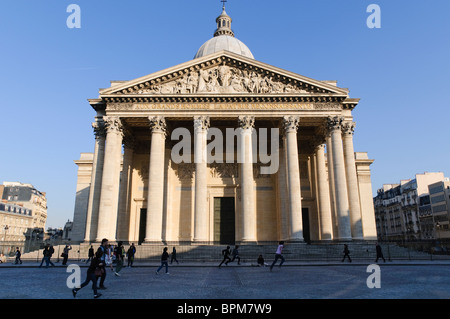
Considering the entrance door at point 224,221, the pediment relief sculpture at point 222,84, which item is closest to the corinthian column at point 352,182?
the pediment relief sculpture at point 222,84

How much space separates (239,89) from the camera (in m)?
27.3

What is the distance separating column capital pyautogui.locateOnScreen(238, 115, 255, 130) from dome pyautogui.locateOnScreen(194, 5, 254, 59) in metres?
24.9

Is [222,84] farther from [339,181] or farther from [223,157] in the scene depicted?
[339,181]

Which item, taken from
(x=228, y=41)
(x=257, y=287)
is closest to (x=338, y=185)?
(x=257, y=287)

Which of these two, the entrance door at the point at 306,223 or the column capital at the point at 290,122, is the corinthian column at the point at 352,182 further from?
the entrance door at the point at 306,223

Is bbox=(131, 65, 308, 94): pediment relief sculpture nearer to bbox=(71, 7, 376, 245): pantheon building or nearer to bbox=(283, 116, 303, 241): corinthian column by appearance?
bbox=(71, 7, 376, 245): pantheon building

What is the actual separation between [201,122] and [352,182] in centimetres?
1360

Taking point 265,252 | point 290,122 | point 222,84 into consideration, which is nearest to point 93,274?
point 265,252

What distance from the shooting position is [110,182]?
25922 millimetres

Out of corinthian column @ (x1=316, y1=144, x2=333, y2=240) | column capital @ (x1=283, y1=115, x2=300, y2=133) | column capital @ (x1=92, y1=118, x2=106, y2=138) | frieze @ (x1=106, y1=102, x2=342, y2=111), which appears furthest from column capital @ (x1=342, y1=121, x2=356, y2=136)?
column capital @ (x1=92, y1=118, x2=106, y2=138)

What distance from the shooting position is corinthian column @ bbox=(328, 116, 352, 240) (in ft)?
82.1

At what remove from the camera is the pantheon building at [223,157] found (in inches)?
1013

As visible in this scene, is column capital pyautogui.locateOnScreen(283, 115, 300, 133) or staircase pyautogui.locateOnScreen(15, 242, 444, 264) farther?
column capital pyautogui.locateOnScreen(283, 115, 300, 133)
